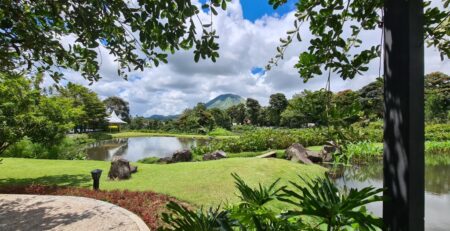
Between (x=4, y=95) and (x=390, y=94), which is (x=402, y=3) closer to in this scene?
(x=390, y=94)

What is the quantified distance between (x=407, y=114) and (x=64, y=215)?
6.11 m

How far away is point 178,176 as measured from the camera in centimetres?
878

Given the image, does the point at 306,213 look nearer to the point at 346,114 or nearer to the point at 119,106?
the point at 346,114

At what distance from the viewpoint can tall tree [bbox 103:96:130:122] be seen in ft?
217

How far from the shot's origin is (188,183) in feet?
25.7

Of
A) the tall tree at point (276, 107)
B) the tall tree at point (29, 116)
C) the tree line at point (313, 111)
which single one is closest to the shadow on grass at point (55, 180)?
the tall tree at point (29, 116)

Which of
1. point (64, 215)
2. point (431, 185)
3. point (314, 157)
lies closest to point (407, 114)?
point (64, 215)

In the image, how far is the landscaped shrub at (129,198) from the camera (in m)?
5.60

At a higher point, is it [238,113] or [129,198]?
[238,113]

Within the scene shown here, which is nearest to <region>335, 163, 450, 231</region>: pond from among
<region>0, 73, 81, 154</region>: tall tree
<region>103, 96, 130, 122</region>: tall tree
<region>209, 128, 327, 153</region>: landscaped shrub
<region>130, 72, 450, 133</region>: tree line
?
<region>130, 72, 450, 133</region>: tree line

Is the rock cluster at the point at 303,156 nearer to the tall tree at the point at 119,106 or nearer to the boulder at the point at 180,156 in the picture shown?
A: the boulder at the point at 180,156

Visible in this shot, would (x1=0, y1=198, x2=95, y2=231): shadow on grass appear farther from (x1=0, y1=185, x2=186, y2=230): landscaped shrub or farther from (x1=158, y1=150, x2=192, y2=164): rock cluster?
(x1=158, y1=150, x2=192, y2=164): rock cluster

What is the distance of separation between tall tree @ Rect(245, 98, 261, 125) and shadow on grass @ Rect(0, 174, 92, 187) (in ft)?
157

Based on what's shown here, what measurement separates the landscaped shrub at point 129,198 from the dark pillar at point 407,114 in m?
4.70
